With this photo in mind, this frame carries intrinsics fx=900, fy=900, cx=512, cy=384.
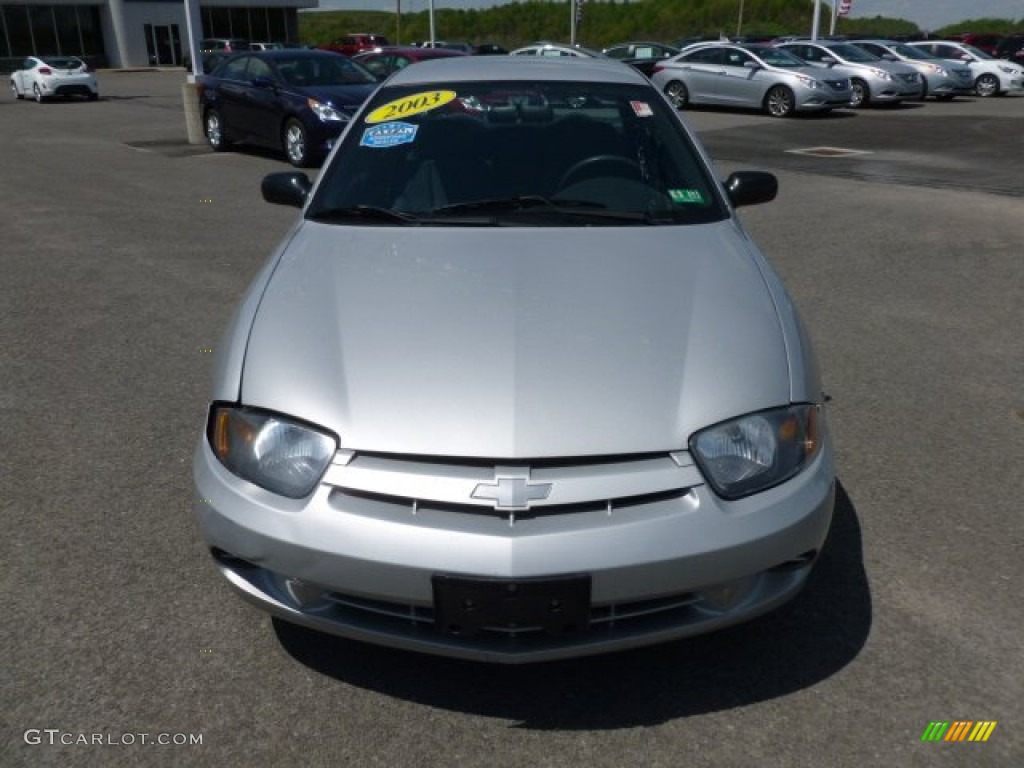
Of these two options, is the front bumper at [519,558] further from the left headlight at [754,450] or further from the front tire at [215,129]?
the front tire at [215,129]

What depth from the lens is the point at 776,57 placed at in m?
19.8

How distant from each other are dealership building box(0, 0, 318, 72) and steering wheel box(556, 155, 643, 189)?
47.4 m

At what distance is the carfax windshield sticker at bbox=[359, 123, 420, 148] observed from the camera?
3705 millimetres

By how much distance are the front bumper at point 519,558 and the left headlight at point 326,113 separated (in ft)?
32.7

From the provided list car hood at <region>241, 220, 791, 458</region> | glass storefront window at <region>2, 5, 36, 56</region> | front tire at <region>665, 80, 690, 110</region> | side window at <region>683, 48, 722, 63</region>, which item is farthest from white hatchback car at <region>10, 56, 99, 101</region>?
car hood at <region>241, 220, 791, 458</region>

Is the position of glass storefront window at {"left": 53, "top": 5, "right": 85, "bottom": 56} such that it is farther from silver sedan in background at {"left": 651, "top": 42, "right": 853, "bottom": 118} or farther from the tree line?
silver sedan in background at {"left": 651, "top": 42, "right": 853, "bottom": 118}

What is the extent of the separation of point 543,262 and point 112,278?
16.4 ft

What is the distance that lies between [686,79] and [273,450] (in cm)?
2035

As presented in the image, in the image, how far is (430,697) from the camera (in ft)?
8.00

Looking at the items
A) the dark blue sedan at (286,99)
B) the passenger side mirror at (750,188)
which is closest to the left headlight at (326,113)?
the dark blue sedan at (286,99)

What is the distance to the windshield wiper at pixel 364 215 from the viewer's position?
3.32 m

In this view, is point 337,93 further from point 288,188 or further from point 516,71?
point 288,188

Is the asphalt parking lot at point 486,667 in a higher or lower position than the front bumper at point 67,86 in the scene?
higher

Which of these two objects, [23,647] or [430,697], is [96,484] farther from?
[430,697]
